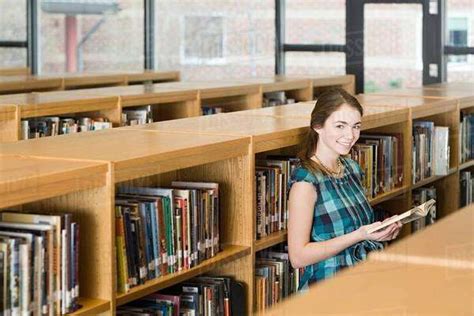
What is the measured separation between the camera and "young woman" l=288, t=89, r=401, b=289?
302 cm

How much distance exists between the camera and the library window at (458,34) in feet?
23.9

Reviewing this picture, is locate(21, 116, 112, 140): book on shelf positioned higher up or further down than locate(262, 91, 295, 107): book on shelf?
further down

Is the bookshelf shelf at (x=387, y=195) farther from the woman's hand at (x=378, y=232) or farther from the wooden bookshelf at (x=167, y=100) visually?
the wooden bookshelf at (x=167, y=100)

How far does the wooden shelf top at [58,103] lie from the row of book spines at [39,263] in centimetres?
182

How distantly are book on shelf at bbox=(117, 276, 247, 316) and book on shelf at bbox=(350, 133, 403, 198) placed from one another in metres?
0.99

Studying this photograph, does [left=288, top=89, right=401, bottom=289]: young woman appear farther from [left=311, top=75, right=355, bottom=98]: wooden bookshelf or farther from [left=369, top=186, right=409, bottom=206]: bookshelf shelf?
[left=311, top=75, right=355, bottom=98]: wooden bookshelf

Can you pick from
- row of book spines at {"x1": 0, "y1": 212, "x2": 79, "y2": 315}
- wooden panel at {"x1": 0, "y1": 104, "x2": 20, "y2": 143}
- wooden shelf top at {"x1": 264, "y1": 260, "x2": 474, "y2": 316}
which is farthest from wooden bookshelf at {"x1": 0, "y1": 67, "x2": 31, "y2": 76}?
wooden shelf top at {"x1": 264, "y1": 260, "x2": 474, "y2": 316}

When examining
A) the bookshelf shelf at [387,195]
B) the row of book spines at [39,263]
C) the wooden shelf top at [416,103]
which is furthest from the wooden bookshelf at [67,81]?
the row of book spines at [39,263]

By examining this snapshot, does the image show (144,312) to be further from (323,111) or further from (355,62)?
(355,62)

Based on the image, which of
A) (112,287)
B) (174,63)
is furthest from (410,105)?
(174,63)

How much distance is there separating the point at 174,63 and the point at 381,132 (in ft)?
16.6

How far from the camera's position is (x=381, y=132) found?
14.2ft

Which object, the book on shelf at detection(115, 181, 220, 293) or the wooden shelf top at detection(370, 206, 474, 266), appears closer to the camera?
the wooden shelf top at detection(370, 206, 474, 266)

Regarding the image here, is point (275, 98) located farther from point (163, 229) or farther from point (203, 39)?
point (163, 229)
